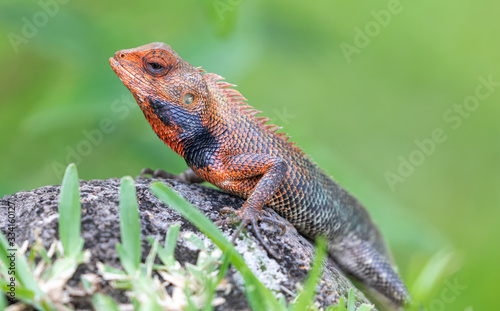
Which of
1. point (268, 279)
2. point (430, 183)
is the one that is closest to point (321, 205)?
point (268, 279)

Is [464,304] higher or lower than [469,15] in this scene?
lower

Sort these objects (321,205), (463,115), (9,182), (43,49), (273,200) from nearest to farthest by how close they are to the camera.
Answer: (273,200) < (321,205) < (9,182) < (43,49) < (463,115)

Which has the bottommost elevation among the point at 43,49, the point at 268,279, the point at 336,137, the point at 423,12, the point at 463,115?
the point at 43,49

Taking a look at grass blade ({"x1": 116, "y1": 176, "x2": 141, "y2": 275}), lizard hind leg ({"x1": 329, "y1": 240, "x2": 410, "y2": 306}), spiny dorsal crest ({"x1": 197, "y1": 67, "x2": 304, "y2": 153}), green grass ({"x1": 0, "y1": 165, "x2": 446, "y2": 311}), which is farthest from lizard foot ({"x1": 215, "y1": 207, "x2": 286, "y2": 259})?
lizard hind leg ({"x1": 329, "y1": 240, "x2": 410, "y2": 306})

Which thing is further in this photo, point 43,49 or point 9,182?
point 43,49

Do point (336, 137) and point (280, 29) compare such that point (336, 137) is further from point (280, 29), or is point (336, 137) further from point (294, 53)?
point (280, 29)

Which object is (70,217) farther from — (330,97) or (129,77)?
(330,97)

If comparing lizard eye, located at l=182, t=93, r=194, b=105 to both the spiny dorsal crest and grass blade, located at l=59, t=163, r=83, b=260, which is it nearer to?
the spiny dorsal crest

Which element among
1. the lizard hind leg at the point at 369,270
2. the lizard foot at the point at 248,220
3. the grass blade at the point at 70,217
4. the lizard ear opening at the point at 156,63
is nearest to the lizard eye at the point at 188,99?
the lizard ear opening at the point at 156,63

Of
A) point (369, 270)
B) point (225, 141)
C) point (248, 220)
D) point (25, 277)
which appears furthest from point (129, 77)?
point (369, 270)
